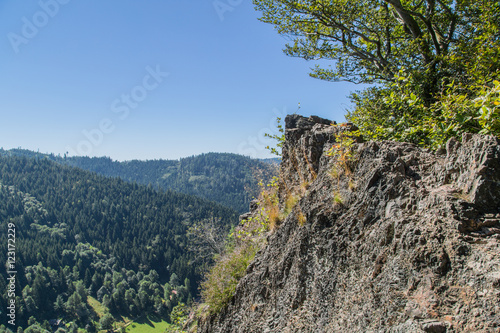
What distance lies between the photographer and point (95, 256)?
14262cm

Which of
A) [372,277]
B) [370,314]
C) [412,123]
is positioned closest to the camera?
[370,314]

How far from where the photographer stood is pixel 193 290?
12569 cm

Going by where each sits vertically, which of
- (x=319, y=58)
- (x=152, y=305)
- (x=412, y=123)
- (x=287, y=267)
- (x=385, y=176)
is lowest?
(x=152, y=305)

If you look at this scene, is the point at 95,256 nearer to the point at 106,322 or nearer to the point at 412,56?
the point at 106,322

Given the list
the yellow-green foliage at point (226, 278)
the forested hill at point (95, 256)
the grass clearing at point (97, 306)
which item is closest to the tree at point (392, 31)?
the yellow-green foliage at point (226, 278)

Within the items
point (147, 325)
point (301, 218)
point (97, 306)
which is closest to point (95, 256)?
point (97, 306)

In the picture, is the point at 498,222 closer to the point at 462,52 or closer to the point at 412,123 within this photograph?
the point at 412,123

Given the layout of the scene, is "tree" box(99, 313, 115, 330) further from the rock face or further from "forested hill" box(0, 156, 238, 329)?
the rock face

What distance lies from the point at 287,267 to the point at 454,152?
12.1ft

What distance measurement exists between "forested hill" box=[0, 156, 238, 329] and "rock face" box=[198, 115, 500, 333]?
70.3 meters

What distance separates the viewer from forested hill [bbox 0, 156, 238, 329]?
352 ft

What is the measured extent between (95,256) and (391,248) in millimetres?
168145

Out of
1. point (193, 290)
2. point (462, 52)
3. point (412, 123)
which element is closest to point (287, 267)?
point (412, 123)

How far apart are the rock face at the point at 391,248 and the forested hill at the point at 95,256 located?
70.3 m
